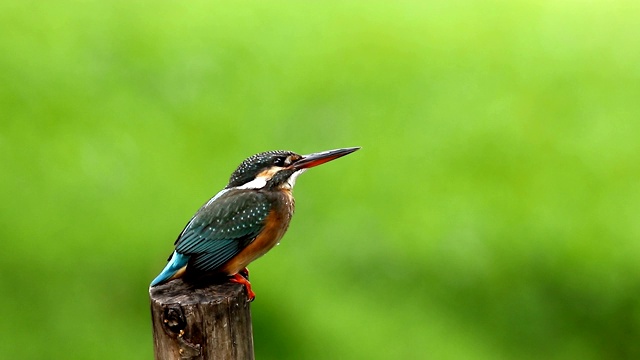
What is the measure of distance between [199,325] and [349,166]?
366cm

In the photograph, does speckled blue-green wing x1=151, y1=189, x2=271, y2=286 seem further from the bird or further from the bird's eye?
the bird's eye

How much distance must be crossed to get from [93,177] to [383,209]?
1860 mm

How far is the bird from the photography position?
10.3 feet

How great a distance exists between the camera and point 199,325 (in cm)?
296

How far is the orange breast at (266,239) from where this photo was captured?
3.25 m

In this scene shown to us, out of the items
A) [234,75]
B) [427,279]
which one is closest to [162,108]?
[234,75]

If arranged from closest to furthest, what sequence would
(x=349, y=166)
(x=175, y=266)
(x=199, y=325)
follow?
1. (x=199, y=325)
2. (x=175, y=266)
3. (x=349, y=166)

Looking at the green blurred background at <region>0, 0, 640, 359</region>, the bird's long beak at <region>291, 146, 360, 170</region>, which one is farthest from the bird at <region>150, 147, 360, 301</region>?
the green blurred background at <region>0, 0, 640, 359</region>

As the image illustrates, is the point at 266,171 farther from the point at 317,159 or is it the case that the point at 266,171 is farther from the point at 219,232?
the point at 219,232

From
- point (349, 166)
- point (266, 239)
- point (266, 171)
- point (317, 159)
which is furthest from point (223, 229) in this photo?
point (349, 166)

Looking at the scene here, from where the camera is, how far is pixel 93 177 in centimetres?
646

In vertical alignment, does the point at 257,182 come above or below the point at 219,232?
above

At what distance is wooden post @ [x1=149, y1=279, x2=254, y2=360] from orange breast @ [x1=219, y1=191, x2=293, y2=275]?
0.66 ft

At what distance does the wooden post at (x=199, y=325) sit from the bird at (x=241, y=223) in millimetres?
109
